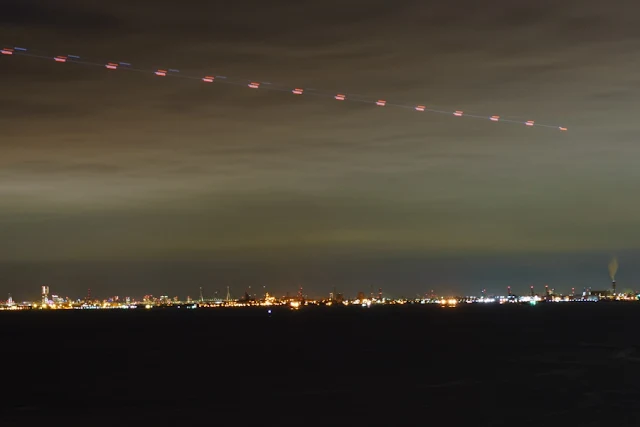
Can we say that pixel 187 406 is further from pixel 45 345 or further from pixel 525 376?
pixel 45 345

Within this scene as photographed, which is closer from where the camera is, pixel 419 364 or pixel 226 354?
pixel 419 364

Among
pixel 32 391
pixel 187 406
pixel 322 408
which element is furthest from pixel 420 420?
pixel 32 391

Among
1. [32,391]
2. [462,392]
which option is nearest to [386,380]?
[462,392]

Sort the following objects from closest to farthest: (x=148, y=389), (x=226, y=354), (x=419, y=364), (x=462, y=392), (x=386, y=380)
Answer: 1. (x=462, y=392)
2. (x=148, y=389)
3. (x=386, y=380)
4. (x=419, y=364)
5. (x=226, y=354)

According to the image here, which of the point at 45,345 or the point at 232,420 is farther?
the point at 45,345

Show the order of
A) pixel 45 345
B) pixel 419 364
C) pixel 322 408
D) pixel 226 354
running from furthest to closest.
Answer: pixel 45 345
pixel 226 354
pixel 419 364
pixel 322 408

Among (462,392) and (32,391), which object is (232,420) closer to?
(462,392)

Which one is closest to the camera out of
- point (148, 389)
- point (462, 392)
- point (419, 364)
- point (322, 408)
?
point (322, 408)

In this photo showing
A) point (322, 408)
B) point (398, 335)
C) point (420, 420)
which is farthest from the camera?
point (398, 335)
